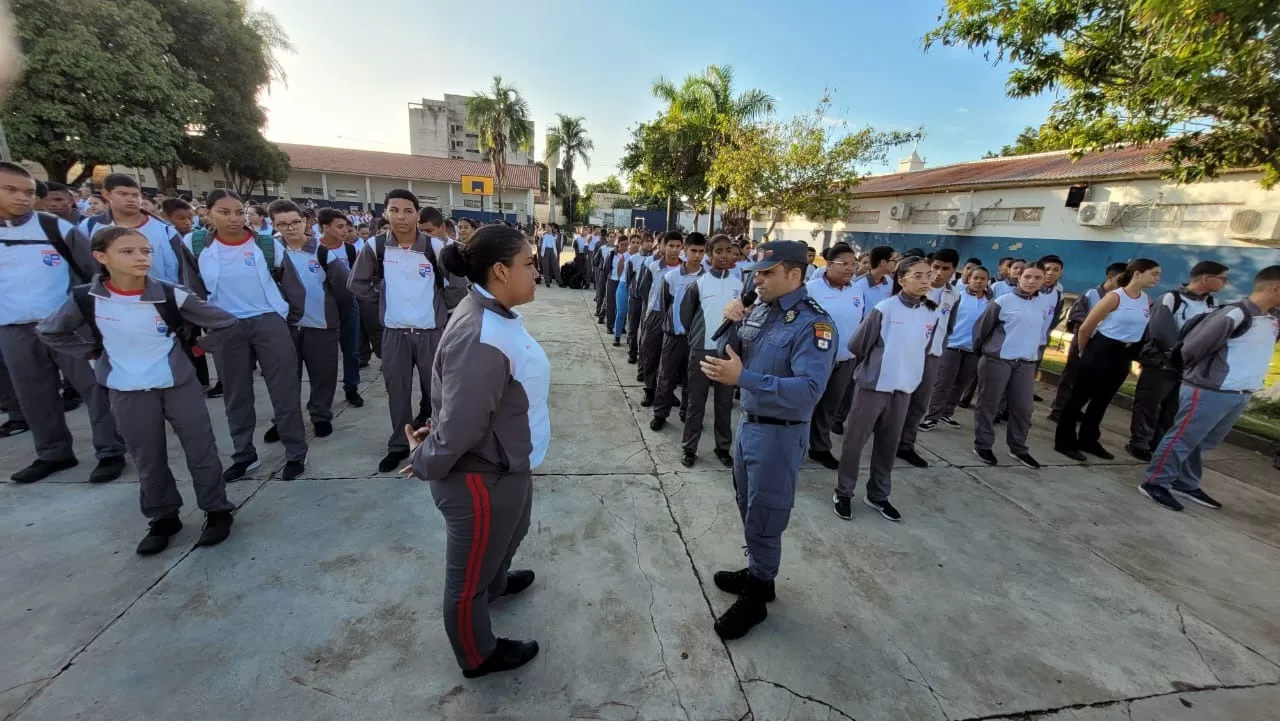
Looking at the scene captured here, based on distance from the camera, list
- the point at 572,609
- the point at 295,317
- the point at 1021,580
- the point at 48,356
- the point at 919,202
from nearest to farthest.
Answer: the point at 572,609, the point at 1021,580, the point at 48,356, the point at 295,317, the point at 919,202

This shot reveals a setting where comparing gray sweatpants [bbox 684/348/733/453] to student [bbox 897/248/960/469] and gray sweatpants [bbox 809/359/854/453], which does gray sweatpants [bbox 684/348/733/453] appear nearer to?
gray sweatpants [bbox 809/359/854/453]

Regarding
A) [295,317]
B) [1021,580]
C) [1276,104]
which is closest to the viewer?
[1021,580]

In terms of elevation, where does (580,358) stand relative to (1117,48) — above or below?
below

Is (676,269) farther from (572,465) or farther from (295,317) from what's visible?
(295,317)

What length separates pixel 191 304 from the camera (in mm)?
2840

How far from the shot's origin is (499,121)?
27.6 meters

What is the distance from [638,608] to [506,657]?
729 mm

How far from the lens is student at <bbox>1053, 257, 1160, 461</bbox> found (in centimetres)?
480

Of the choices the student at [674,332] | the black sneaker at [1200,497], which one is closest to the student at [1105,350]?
the black sneaker at [1200,497]

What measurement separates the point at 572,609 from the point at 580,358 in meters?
5.03

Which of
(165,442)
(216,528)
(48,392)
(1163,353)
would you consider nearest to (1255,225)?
(1163,353)

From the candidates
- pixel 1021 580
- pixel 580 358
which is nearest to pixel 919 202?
pixel 580 358

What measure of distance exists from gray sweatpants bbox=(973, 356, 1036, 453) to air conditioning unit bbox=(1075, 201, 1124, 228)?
1038 cm

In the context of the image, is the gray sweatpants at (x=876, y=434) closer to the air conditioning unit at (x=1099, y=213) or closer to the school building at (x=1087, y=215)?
the school building at (x=1087, y=215)
